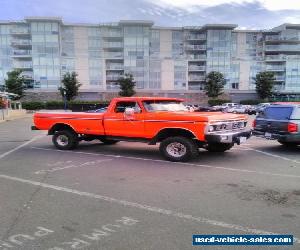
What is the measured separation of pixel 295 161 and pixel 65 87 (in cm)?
5720

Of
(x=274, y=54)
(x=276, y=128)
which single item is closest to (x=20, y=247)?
(x=276, y=128)

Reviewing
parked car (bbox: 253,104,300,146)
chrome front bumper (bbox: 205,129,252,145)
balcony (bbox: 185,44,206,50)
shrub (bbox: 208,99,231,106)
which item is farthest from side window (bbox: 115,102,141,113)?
balcony (bbox: 185,44,206,50)

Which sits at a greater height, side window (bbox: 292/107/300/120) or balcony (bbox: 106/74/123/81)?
balcony (bbox: 106/74/123/81)

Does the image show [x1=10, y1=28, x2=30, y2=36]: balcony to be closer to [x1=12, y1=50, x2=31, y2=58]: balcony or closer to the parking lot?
[x1=12, y1=50, x2=31, y2=58]: balcony

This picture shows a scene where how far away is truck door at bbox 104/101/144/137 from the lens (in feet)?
31.0

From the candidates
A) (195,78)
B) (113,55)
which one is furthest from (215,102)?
(113,55)

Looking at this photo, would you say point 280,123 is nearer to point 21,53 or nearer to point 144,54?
point 144,54

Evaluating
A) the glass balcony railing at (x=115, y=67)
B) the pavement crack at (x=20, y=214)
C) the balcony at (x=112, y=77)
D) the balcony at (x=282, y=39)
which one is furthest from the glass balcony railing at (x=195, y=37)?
the pavement crack at (x=20, y=214)

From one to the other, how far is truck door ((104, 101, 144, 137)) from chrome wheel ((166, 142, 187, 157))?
100 cm

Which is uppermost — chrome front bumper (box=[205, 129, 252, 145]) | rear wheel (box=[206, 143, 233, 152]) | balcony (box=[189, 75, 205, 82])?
balcony (box=[189, 75, 205, 82])

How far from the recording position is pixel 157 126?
29.9 ft

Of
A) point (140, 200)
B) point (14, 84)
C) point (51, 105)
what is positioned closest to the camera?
point (140, 200)

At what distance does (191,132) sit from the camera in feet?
28.2

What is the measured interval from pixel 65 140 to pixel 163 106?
381 centimetres
